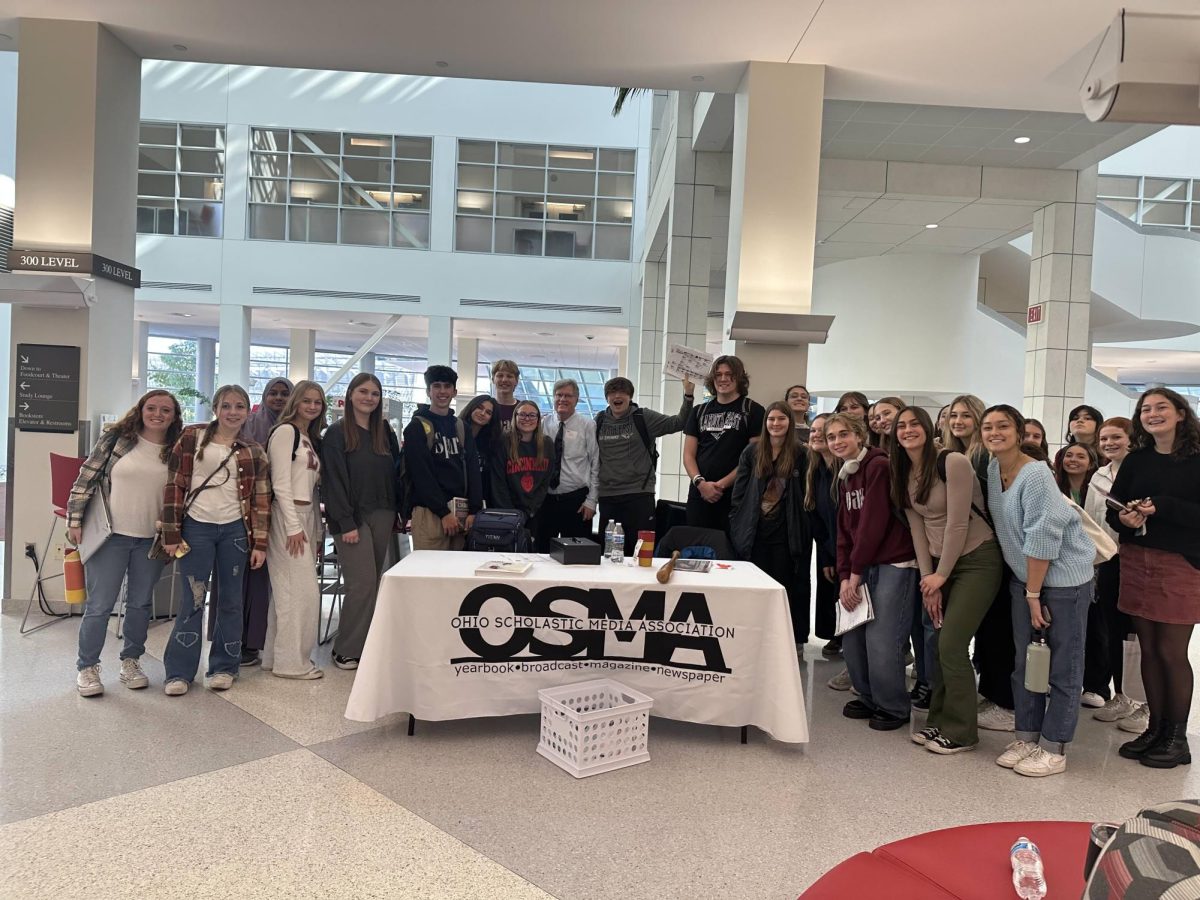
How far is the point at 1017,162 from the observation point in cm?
818

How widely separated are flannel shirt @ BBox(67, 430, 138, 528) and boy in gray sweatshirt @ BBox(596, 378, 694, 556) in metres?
2.63

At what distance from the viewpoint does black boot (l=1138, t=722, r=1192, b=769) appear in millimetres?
3447

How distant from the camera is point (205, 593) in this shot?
12.3 feet

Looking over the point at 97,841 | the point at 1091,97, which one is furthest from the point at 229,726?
the point at 1091,97

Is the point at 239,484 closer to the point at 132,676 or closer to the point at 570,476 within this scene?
the point at 132,676

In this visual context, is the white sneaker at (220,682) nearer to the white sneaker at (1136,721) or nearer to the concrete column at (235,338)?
the white sneaker at (1136,721)

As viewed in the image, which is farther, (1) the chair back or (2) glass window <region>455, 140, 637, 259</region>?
(2) glass window <region>455, 140, 637, 259</region>

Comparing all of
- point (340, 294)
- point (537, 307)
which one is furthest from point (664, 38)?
point (340, 294)

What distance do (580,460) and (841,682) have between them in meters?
2.04

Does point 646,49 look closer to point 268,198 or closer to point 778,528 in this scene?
point 778,528

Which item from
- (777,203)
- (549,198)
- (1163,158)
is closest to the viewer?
(777,203)

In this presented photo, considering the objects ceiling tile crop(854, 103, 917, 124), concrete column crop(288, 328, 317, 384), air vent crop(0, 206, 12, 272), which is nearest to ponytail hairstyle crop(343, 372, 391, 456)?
ceiling tile crop(854, 103, 917, 124)

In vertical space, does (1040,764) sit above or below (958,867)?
below

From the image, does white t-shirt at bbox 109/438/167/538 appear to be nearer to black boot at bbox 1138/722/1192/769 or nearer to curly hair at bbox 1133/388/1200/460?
curly hair at bbox 1133/388/1200/460
